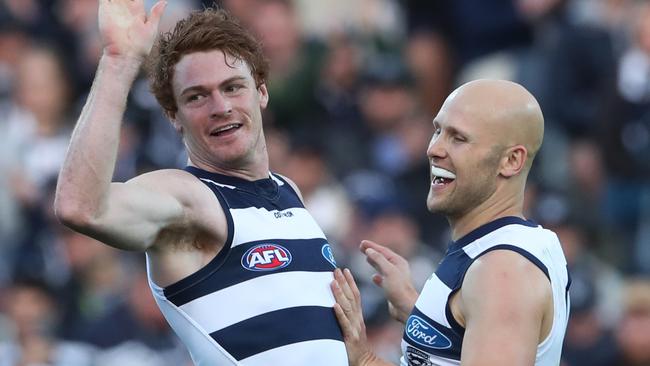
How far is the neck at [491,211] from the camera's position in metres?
5.20

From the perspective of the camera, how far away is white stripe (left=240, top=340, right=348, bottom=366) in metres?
5.16

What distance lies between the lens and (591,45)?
10.9 meters

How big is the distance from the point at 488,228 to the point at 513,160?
270 millimetres

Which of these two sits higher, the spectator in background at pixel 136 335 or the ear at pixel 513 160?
the ear at pixel 513 160

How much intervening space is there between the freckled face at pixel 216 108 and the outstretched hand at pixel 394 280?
0.86 m

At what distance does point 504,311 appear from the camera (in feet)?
15.5

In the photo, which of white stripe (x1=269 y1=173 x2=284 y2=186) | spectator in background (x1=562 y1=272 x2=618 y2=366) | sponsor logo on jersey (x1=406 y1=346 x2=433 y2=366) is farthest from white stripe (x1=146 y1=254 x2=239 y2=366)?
spectator in background (x1=562 y1=272 x2=618 y2=366)

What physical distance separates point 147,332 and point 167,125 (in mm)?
1861

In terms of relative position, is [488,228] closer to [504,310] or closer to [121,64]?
[504,310]

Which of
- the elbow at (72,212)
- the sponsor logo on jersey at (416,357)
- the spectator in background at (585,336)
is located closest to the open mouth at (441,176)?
the sponsor logo on jersey at (416,357)

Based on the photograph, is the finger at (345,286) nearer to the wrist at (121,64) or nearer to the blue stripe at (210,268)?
the blue stripe at (210,268)

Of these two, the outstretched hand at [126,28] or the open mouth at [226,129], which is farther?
the open mouth at [226,129]

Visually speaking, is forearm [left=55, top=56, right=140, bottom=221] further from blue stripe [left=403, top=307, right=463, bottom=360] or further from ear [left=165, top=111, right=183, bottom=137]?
blue stripe [left=403, top=307, right=463, bottom=360]

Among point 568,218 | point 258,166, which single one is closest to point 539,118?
point 258,166
